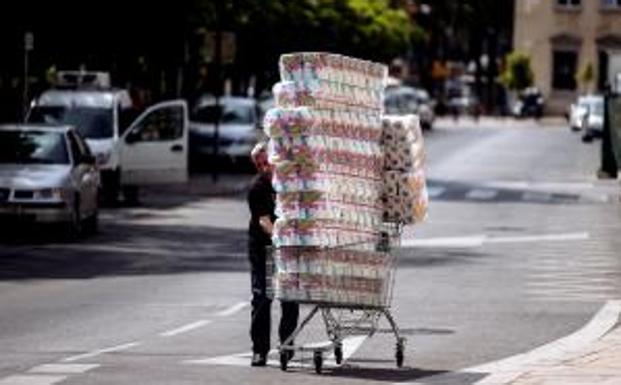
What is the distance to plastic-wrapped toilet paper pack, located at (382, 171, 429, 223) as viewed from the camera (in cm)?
1609

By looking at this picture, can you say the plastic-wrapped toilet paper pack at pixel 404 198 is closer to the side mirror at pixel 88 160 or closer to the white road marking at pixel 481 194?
the side mirror at pixel 88 160

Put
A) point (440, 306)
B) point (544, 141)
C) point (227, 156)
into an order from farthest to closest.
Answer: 1. point (544, 141)
2. point (227, 156)
3. point (440, 306)

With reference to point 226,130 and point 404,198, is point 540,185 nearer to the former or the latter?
point 226,130

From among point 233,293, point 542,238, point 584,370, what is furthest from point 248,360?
point 542,238

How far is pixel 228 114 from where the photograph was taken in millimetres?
54625

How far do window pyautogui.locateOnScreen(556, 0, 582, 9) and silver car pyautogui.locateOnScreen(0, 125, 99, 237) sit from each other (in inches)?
3326

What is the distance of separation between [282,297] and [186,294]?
7192 millimetres

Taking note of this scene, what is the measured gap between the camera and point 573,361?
640 inches

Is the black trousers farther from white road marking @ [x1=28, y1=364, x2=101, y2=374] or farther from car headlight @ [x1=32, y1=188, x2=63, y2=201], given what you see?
car headlight @ [x1=32, y1=188, x2=63, y2=201]

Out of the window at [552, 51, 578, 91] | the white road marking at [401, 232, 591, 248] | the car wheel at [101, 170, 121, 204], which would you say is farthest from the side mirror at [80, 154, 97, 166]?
the window at [552, 51, 578, 91]

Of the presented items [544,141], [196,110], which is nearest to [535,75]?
[544,141]

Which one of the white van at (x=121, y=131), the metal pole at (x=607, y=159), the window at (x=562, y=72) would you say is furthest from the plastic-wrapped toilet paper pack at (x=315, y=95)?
the window at (x=562, y=72)

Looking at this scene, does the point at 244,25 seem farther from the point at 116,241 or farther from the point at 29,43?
the point at 116,241

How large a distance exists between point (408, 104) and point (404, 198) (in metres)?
71.1
